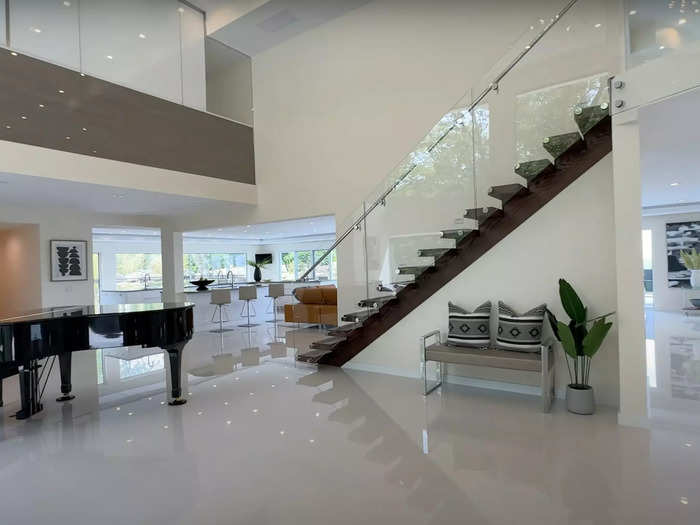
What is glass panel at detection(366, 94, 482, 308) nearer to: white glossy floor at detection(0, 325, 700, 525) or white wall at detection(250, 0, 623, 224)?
white wall at detection(250, 0, 623, 224)

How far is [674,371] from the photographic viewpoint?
17.2 feet

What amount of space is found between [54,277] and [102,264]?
211 inches

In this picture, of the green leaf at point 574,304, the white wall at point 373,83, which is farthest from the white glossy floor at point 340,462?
the white wall at point 373,83

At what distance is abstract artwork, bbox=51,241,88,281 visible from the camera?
25.1 ft

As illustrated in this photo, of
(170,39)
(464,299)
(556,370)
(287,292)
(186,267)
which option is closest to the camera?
(556,370)

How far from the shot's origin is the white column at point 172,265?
927cm

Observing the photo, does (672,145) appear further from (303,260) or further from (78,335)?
(303,260)

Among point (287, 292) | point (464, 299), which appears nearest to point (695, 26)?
point (464, 299)

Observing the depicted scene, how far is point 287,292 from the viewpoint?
12.4 metres

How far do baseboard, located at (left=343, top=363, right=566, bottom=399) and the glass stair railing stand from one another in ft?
1.28

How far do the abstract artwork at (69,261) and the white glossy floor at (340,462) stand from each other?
3.86 m

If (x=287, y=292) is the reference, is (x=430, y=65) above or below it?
above

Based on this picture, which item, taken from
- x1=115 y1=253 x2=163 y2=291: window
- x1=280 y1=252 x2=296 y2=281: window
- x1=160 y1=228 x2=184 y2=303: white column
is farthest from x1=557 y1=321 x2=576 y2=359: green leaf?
x1=280 y1=252 x2=296 y2=281: window

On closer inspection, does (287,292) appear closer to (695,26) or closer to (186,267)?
(186,267)
